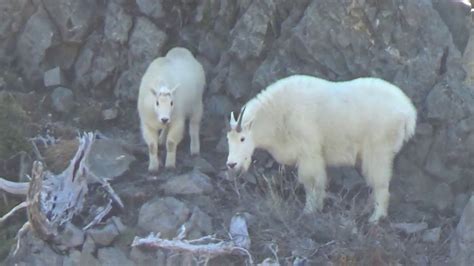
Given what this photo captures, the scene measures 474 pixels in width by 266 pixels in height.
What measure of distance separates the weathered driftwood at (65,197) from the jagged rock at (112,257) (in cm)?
46

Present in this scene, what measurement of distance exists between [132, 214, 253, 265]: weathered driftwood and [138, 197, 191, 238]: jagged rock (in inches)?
10.3

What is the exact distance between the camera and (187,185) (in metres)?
15.6

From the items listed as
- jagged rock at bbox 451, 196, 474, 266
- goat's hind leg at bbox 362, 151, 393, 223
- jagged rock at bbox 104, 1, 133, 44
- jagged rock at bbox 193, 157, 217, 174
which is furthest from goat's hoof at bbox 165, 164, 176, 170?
jagged rock at bbox 451, 196, 474, 266

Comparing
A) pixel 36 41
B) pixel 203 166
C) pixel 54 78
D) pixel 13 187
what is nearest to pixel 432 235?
pixel 203 166

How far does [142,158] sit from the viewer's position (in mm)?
16844

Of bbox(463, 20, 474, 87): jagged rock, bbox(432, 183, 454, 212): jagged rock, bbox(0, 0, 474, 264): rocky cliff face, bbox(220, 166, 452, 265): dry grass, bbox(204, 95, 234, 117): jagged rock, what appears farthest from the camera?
bbox(204, 95, 234, 117): jagged rock

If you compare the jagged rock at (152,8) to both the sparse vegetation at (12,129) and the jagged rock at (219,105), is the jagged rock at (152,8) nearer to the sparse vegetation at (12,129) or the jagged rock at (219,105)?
the jagged rock at (219,105)

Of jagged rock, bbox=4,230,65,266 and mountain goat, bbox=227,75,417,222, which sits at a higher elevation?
mountain goat, bbox=227,75,417,222

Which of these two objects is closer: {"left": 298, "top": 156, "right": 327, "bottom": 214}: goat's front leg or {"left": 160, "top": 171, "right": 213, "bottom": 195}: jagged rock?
{"left": 298, "top": 156, "right": 327, "bottom": 214}: goat's front leg

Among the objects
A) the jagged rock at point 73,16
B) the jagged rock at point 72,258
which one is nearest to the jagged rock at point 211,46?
the jagged rock at point 73,16

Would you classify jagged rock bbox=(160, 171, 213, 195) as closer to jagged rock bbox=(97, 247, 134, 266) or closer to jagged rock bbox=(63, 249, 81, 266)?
jagged rock bbox=(97, 247, 134, 266)

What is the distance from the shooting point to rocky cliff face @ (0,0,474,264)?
15.9 metres

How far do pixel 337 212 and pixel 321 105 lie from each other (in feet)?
4.40

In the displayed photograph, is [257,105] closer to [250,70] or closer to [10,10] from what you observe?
[250,70]
